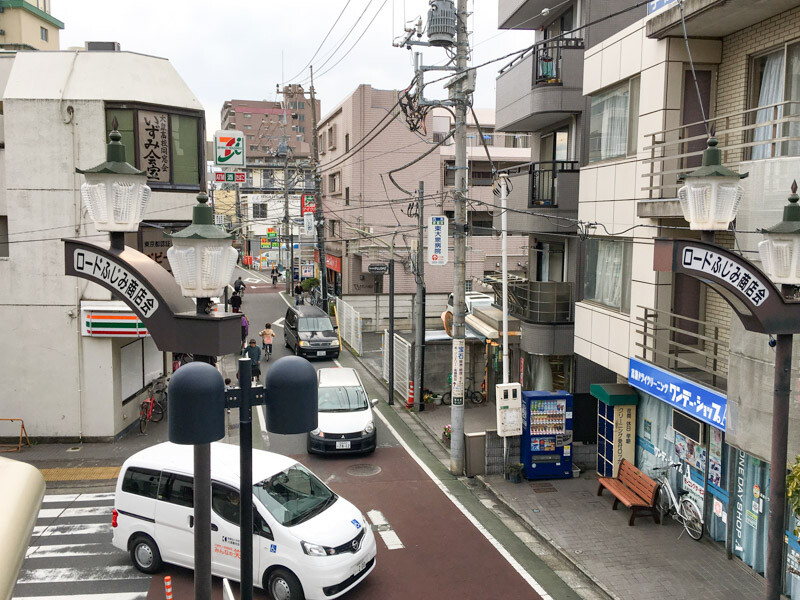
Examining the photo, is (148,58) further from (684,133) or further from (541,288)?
(684,133)

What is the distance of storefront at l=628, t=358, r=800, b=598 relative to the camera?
10.4 meters

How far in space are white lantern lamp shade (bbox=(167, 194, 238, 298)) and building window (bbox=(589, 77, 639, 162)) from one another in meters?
10.8

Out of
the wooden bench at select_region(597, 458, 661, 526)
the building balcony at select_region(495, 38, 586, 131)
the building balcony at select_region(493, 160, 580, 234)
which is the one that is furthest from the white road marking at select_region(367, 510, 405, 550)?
the building balcony at select_region(495, 38, 586, 131)

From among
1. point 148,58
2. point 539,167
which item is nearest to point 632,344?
point 539,167

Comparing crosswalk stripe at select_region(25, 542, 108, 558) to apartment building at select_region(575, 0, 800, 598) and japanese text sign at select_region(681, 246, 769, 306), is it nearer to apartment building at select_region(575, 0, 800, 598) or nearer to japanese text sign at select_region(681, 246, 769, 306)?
apartment building at select_region(575, 0, 800, 598)

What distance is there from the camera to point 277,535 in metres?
9.67

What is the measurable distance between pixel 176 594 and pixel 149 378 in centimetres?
1213

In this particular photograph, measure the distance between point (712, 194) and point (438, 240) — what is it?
1282 centimetres

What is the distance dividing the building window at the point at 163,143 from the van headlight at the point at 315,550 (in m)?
10.7

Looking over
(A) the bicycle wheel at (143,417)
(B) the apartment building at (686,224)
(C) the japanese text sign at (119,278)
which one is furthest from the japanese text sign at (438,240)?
(C) the japanese text sign at (119,278)

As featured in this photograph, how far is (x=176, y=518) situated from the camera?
1030cm

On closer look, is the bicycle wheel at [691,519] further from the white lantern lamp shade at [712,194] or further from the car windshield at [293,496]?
the white lantern lamp shade at [712,194]

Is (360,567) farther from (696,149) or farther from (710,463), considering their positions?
(696,149)

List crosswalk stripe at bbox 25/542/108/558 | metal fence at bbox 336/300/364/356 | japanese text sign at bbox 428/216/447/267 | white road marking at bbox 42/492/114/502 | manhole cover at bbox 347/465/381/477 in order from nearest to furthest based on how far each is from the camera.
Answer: crosswalk stripe at bbox 25/542/108/558
white road marking at bbox 42/492/114/502
manhole cover at bbox 347/465/381/477
japanese text sign at bbox 428/216/447/267
metal fence at bbox 336/300/364/356
